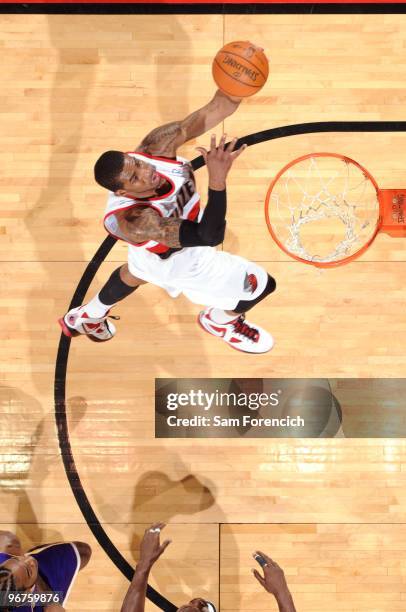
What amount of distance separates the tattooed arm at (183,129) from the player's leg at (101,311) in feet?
3.00

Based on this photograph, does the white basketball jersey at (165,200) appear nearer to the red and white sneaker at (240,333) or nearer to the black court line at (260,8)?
the red and white sneaker at (240,333)

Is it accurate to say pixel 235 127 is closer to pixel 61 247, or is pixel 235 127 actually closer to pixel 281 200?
pixel 281 200

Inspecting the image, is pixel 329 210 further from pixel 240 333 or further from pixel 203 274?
pixel 203 274

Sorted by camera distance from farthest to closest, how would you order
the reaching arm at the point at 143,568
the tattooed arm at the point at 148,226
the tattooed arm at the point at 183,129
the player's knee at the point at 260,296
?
1. the player's knee at the point at 260,296
2. the reaching arm at the point at 143,568
3. the tattooed arm at the point at 183,129
4. the tattooed arm at the point at 148,226

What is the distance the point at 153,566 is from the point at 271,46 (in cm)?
410

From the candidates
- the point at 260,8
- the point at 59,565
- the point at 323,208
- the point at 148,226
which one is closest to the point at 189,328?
the point at 323,208

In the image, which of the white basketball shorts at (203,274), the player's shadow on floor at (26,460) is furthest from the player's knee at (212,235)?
the player's shadow on floor at (26,460)

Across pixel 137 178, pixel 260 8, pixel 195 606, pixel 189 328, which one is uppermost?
pixel 260 8

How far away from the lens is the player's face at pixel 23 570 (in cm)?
400

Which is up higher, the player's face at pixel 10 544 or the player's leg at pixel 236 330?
the player's leg at pixel 236 330

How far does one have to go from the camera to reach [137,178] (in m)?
3.60

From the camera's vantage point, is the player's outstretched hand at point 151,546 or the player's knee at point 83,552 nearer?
the player's outstretched hand at point 151,546

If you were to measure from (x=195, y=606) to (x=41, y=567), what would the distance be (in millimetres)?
1116

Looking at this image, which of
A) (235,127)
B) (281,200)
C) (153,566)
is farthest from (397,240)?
(153,566)
